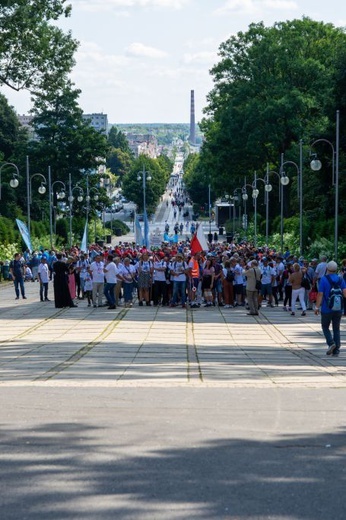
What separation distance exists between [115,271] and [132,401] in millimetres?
20020

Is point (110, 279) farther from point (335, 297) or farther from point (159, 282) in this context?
point (335, 297)

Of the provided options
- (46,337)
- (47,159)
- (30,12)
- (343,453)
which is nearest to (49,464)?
(343,453)

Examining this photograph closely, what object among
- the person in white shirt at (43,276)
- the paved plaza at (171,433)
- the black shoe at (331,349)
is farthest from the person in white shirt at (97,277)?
the black shoe at (331,349)

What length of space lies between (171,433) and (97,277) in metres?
23.3

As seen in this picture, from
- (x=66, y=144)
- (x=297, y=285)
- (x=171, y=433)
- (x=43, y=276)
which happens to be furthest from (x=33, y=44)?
(x=66, y=144)

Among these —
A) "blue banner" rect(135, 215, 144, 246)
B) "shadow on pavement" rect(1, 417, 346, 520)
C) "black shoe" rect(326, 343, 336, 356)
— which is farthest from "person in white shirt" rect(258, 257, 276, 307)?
"blue banner" rect(135, 215, 144, 246)

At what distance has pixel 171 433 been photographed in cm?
1095

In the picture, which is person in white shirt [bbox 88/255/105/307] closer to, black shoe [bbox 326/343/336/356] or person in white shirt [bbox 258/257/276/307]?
person in white shirt [bbox 258/257/276/307]

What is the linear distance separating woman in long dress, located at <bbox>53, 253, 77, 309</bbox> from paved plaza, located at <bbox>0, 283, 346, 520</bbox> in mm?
11770

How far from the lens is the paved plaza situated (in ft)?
27.2

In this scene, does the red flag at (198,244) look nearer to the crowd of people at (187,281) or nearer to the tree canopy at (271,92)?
the crowd of people at (187,281)

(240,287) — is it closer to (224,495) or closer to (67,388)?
(67,388)

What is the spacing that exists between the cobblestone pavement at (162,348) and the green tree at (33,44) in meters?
14.0

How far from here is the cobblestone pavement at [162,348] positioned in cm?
1650
